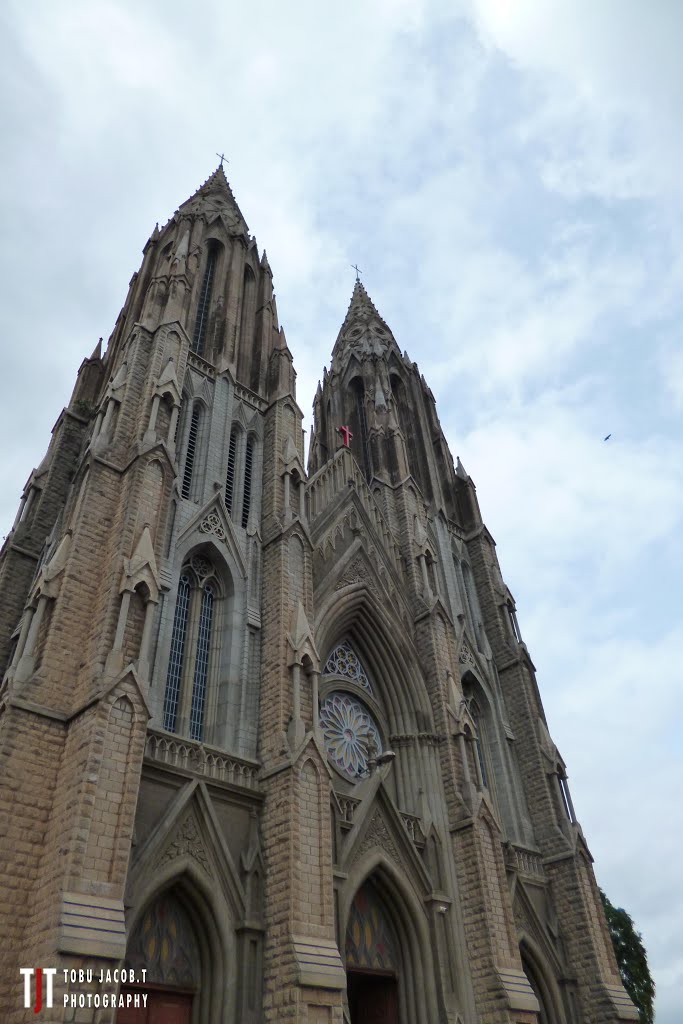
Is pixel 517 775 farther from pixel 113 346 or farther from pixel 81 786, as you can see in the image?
pixel 113 346

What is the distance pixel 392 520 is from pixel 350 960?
43.5ft

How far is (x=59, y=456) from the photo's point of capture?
2031 centimetres

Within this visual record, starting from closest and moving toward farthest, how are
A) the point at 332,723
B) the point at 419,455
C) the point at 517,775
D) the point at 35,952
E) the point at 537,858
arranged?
the point at 35,952 → the point at 332,723 → the point at 537,858 → the point at 517,775 → the point at 419,455

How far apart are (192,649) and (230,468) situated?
5.56 metres

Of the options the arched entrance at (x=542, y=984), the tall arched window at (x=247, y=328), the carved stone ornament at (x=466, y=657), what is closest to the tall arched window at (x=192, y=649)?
the tall arched window at (x=247, y=328)

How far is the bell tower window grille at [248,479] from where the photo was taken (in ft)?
60.2

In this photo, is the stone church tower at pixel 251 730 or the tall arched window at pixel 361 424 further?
the tall arched window at pixel 361 424

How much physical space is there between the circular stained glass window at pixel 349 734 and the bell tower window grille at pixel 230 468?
556 centimetres

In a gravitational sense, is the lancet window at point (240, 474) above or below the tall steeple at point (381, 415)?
below

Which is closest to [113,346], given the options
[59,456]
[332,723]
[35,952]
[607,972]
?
[59,456]

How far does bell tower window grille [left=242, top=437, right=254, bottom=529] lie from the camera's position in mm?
18359

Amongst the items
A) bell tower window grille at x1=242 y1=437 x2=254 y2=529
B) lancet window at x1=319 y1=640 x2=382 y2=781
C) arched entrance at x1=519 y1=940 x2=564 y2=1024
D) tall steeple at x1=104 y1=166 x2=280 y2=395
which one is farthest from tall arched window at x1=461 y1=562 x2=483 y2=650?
tall steeple at x1=104 y1=166 x2=280 y2=395

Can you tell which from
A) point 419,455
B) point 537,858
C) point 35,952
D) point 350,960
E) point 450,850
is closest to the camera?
point 35,952

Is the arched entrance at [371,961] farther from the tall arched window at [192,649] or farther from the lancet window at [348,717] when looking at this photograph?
the tall arched window at [192,649]
